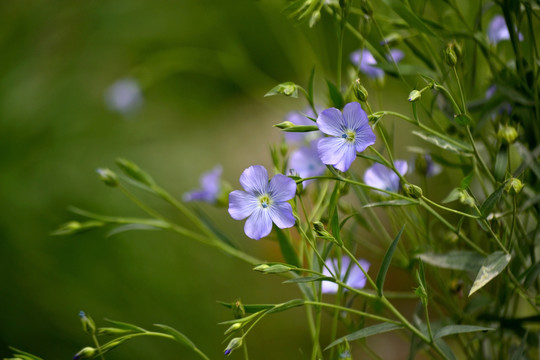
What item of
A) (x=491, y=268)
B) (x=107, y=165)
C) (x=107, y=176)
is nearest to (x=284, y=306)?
(x=491, y=268)

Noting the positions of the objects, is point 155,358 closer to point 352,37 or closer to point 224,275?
point 224,275

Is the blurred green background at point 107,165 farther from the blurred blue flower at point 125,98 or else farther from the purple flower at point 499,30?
the purple flower at point 499,30

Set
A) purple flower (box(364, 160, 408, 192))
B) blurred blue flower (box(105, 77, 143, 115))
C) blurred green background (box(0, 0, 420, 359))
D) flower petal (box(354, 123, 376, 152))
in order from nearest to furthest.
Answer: flower petal (box(354, 123, 376, 152)) < purple flower (box(364, 160, 408, 192)) < blurred green background (box(0, 0, 420, 359)) < blurred blue flower (box(105, 77, 143, 115))

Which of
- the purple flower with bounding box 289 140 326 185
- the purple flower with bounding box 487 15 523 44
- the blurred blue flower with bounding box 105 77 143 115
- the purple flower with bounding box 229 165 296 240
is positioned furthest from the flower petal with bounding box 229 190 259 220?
the blurred blue flower with bounding box 105 77 143 115

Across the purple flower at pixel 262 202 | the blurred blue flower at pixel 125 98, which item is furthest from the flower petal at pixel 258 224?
the blurred blue flower at pixel 125 98

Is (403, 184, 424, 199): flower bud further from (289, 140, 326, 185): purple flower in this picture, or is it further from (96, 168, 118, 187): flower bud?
(96, 168, 118, 187): flower bud

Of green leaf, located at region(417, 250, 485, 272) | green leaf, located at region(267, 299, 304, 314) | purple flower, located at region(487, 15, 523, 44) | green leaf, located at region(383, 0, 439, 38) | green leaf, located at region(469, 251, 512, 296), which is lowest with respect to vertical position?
green leaf, located at region(267, 299, 304, 314)

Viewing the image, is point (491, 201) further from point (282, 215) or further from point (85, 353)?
point (85, 353)
